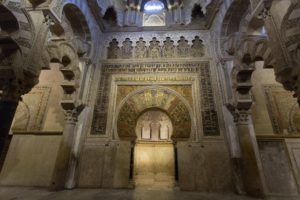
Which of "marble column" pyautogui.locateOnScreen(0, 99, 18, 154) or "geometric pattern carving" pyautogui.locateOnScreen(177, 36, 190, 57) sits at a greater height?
"geometric pattern carving" pyautogui.locateOnScreen(177, 36, 190, 57)

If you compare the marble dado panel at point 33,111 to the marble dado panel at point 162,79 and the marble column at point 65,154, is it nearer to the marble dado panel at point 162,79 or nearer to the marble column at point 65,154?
the marble column at point 65,154

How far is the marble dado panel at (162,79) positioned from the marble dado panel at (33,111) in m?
2.05

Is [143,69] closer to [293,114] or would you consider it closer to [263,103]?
[263,103]

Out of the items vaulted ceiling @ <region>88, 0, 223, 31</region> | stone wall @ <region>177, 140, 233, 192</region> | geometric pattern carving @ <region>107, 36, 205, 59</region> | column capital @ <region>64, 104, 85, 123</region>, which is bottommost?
stone wall @ <region>177, 140, 233, 192</region>

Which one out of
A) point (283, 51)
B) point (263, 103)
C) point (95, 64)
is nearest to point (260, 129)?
point (263, 103)

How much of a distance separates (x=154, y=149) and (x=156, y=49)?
499 cm

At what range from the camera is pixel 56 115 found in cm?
652

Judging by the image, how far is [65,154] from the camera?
17.2 feet

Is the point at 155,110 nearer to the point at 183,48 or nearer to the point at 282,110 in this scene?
the point at 183,48

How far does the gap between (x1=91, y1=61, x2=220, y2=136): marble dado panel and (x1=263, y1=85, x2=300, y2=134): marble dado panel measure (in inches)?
76.3

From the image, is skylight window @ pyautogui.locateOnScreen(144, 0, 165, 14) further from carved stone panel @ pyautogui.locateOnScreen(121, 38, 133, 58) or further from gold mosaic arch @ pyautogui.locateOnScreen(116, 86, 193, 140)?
gold mosaic arch @ pyautogui.locateOnScreen(116, 86, 193, 140)

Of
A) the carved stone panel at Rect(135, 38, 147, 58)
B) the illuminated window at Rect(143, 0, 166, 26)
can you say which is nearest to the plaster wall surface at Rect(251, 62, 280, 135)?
the carved stone panel at Rect(135, 38, 147, 58)

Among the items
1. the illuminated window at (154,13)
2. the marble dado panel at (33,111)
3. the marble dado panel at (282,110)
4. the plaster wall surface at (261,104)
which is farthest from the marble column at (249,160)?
the marble dado panel at (33,111)

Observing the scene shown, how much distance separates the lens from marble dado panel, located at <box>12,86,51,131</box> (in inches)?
252
